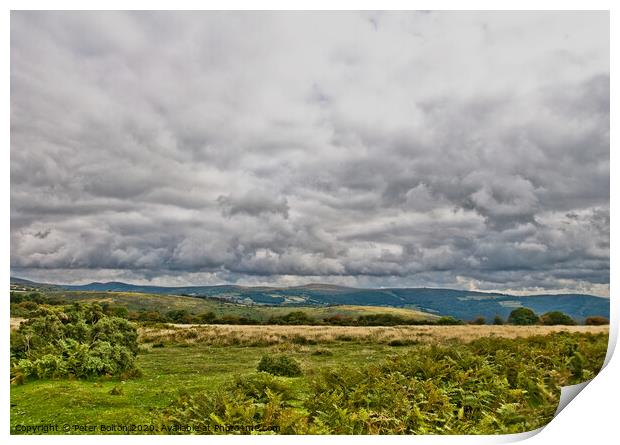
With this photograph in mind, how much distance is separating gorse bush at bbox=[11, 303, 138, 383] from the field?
0.18m

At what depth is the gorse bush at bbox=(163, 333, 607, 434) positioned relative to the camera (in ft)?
24.6

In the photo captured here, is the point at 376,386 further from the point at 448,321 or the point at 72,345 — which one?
Answer: the point at 72,345

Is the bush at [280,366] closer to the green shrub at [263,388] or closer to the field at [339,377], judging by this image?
the field at [339,377]

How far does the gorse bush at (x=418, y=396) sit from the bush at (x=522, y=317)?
23.1 inches

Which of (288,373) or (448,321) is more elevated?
(448,321)

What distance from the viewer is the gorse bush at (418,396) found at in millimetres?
7496

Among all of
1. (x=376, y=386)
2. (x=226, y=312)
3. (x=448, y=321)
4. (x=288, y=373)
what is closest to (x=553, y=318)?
(x=448, y=321)

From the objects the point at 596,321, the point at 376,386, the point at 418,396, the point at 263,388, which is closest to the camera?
the point at 418,396

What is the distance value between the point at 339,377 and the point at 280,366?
41.8 inches

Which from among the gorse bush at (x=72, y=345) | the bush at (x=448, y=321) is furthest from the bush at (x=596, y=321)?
the gorse bush at (x=72, y=345)

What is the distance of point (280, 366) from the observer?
8.39 metres
